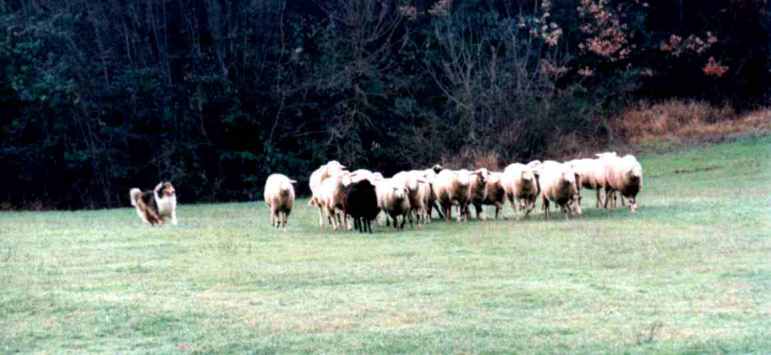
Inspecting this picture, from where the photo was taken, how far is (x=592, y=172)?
23812mm

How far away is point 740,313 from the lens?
11.0 metres

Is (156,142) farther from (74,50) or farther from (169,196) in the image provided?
(169,196)

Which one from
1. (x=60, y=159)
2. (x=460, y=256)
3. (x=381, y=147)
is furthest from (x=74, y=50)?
(x=460, y=256)

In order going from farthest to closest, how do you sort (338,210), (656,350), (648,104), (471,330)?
(648,104)
(338,210)
(471,330)
(656,350)

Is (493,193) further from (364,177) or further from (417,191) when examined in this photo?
(364,177)

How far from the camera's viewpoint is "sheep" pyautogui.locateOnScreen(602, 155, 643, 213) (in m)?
22.4

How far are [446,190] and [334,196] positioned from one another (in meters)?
2.27

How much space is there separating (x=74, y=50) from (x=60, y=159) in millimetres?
3222

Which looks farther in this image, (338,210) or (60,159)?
(60,159)

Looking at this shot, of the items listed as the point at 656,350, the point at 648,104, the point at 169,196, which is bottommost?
the point at 656,350

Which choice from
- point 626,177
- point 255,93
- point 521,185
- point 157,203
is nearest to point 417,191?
point 521,185

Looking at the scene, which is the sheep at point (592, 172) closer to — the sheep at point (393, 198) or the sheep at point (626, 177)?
the sheep at point (626, 177)

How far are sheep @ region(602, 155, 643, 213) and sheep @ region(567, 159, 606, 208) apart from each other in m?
0.18

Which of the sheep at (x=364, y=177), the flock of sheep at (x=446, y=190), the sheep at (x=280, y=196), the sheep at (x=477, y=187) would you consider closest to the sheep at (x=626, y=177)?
the flock of sheep at (x=446, y=190)
